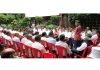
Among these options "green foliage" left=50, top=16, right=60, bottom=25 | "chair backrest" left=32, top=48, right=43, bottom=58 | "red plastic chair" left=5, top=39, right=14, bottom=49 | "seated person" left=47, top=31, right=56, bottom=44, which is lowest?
"chair backrest" left=32, top=48, right=43, bottom=58

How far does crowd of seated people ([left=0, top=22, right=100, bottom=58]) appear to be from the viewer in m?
8.13

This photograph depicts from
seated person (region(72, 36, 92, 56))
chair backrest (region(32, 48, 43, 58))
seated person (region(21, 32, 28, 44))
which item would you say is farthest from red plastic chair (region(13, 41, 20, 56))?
seated person (region(72, 36, 92, 56))

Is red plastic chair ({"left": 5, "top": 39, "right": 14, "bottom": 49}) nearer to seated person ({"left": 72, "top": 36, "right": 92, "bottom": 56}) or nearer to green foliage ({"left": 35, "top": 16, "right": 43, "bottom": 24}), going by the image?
green foliage ({"left": 35, "top": 16, "right": 43, "bottom": 24})

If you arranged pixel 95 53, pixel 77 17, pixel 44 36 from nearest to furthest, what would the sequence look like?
pixel 95 53, pixel 77 17, pixel 44 36

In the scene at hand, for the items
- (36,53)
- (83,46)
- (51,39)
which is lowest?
(36,53)

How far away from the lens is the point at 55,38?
8.22 meters

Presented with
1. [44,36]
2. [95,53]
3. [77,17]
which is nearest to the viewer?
[95,53]

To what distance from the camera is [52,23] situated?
8.12 m

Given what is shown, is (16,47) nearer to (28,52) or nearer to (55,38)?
(28,52)

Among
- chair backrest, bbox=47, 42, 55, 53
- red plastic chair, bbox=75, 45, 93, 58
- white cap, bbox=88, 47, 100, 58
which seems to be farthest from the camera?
chair backrest, bbox=47, 42, 55, 53

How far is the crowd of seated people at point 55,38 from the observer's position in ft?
26.7

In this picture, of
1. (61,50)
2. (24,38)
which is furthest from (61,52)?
(24,38)
